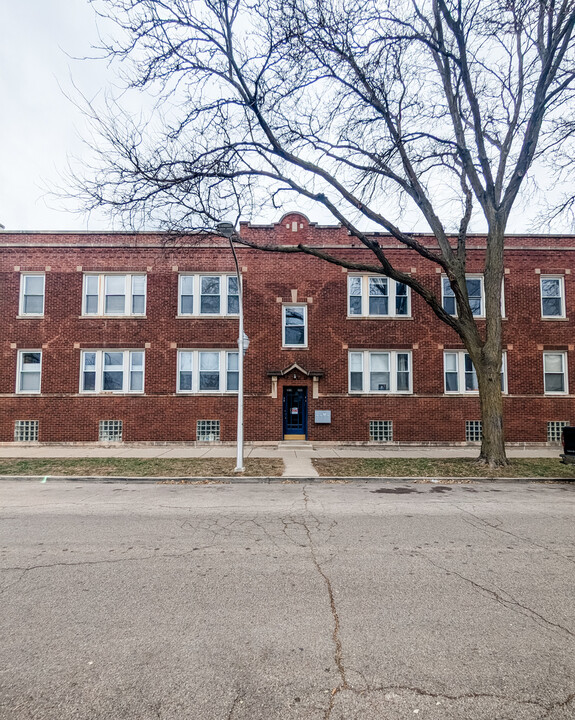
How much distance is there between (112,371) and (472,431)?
14.4 meters

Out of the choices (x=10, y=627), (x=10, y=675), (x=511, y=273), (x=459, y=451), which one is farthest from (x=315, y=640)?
(x=511, y=273)

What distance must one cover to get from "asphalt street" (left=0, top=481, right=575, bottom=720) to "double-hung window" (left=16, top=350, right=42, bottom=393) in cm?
1159

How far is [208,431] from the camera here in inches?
671

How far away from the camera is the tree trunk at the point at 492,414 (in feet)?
38.6

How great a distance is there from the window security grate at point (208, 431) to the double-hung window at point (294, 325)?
13.8 ft

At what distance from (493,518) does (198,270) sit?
46.0ft

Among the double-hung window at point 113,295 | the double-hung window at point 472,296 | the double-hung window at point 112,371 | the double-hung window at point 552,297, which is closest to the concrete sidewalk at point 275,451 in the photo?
the double-hung window at point 112,371

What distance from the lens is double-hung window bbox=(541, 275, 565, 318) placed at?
1777 cm

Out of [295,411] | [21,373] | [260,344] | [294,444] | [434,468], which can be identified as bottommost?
[434,468]

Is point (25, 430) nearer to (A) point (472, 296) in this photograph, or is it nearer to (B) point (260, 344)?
(B) point (260, 344)

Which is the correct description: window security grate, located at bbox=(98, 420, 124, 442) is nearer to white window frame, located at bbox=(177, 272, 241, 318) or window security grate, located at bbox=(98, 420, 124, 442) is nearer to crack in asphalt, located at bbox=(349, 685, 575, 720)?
white window frame, located at bbox=(177, 272, 241, 318)

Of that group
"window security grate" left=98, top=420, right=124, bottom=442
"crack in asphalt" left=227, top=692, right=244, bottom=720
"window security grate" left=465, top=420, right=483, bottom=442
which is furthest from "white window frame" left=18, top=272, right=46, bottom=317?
"crack in asphalt" left=227, top=692, right=244, bottom=720

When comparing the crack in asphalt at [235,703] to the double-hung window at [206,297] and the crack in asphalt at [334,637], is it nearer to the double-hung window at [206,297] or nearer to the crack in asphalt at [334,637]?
the crack in asphalt at [334,637]

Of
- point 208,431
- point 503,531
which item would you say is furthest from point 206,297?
point 503,531
